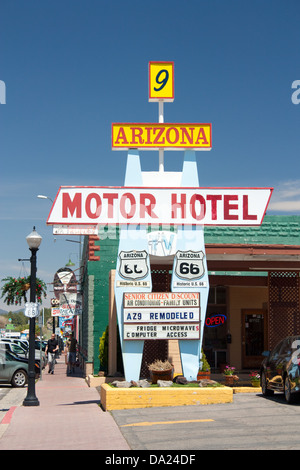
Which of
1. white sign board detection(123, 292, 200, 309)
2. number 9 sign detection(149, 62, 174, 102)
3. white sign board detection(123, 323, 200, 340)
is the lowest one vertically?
white sign board detection(123, 323, 200, 340)

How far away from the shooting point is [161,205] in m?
16.3

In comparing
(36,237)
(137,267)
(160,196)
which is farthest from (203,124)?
(36,237)

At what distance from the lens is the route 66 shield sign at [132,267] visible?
1636cm

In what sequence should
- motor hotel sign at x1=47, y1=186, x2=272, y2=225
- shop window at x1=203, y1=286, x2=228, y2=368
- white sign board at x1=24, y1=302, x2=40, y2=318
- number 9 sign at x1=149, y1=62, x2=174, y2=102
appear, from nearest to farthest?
motor hotel sign at x1=47, y1=186, x2=272, y2=225 → number 9 sign at x1=149, y1=62, x2=174, y2=102 → white sign board at x1=24, y1=302, x2=40, y2=318 → shop window at x1=203, y1=286, x2=228, y2=368

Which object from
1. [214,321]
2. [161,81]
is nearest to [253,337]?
[214,321]

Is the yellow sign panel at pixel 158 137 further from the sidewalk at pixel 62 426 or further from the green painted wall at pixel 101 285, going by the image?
the green painted wall at pixel 101 285

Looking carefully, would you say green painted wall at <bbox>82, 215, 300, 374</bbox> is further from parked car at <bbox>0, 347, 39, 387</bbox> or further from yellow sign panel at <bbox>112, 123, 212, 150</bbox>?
yellow sign panel at <bbox>112, 123, 212, 150</bbox>

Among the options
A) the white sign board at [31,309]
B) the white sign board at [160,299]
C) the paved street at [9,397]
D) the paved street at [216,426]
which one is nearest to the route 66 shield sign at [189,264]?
the white sign board at [160,299]

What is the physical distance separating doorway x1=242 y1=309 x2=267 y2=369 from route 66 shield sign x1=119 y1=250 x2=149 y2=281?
10.3m

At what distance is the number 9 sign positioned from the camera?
1716 cm

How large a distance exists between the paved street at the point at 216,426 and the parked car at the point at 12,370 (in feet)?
35.3

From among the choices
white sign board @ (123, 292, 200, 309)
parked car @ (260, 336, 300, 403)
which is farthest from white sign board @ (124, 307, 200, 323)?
parked car @ (260, 336, 300, 403)
